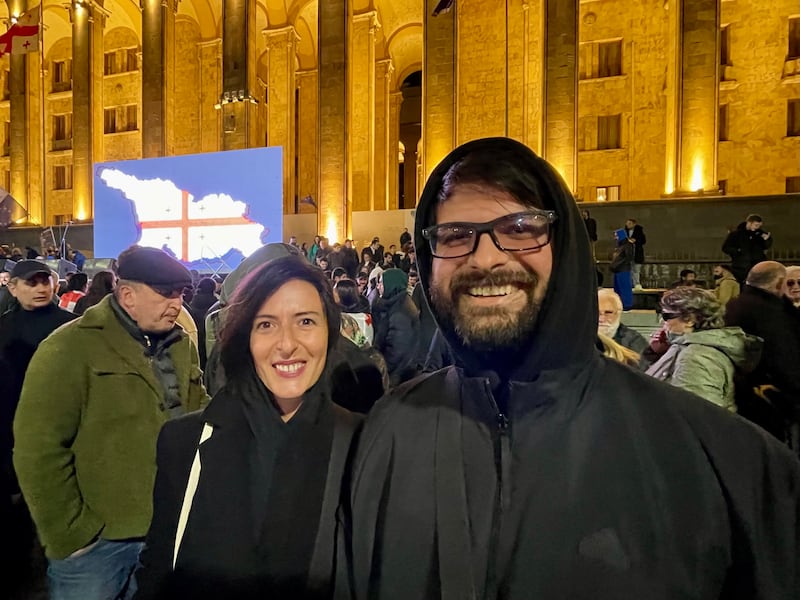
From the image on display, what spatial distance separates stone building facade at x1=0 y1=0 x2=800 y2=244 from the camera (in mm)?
16875

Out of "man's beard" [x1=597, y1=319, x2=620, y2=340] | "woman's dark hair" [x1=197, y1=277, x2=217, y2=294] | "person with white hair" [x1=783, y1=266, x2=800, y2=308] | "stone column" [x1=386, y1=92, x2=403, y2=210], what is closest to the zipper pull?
"man's beard" [x1=597, y1=319, x2=620, y2=340]

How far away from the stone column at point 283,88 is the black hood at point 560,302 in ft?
78.5

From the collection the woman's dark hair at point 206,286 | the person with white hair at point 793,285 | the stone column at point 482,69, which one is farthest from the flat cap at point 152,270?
the stone column at point 482,69

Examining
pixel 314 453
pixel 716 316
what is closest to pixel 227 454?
pixel 314 453

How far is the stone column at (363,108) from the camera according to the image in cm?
2269

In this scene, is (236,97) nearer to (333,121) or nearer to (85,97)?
(333,121)

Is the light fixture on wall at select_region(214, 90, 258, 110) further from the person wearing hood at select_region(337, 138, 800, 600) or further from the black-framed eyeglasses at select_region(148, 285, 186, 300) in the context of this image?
the person wearing hood at select_region(337, 138, 800, 600)

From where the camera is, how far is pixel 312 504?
1.47m

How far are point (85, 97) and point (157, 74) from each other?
3.82m

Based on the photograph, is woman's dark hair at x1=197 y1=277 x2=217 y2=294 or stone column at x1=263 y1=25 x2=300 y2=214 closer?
woman's dark hair at x1=197 y1=277 x2=217 y2=294

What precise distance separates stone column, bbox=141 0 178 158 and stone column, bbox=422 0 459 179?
1095 centimetres

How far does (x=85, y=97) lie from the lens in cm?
2338

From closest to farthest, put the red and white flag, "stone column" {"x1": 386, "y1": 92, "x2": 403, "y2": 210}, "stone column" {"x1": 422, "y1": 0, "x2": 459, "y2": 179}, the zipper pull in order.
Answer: the zipper pull, the red and white flag, "stone column" {"x1": 422, "y1": 0, "x2": 459, "y2": 179}, "stone column" {"x1": 386, "y1": 92, "x2": 403, "y2": 210}

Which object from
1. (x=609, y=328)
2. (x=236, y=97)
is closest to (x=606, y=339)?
(x=609, y=328)
